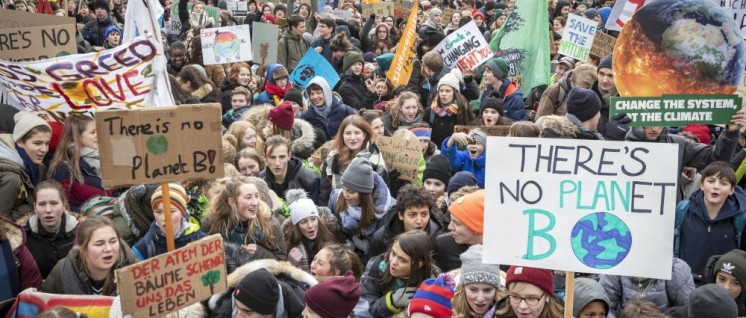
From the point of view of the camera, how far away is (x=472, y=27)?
11.9 m

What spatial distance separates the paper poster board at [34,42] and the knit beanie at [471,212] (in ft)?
12.4

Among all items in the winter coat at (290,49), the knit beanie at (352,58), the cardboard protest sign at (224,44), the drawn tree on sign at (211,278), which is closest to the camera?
the drawn tree on sign at (211,278)

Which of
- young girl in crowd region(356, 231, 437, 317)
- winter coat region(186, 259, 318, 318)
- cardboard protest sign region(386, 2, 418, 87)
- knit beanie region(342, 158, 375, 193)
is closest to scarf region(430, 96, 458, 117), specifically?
cardboard protest sign region(386, 2, 418, 87)

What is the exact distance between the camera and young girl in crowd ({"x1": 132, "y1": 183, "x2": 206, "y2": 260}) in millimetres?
5984

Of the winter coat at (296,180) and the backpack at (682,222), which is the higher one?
the winter coat at (296,180)

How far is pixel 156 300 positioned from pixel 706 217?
12.7 feet

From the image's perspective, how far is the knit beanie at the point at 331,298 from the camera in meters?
5.05

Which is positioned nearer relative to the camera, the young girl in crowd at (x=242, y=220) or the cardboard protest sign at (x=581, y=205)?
the cardboard protest sign at (x=581, y=205)

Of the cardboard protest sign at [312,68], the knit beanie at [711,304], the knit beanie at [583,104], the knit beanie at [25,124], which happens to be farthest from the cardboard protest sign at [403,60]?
the knit beanie at [711,304]

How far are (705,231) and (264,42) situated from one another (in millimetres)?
7495

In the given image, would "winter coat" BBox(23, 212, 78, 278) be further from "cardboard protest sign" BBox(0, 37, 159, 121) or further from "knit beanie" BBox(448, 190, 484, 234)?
"knit beanie" BBox(448, 190, 484, 234)

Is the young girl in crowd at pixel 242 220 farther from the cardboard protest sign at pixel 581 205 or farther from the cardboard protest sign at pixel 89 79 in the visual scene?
the cardboard protest sign at pixel 581 205

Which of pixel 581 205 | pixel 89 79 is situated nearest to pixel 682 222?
pixel 581 205

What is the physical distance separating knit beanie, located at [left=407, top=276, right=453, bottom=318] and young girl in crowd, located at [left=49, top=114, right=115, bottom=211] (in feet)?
8.81
